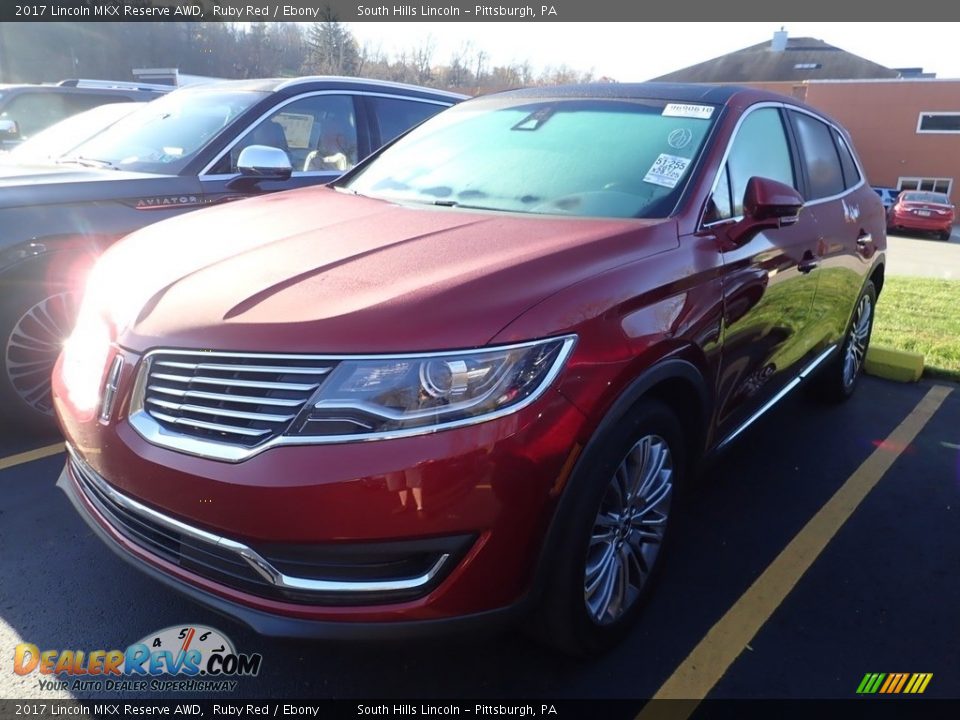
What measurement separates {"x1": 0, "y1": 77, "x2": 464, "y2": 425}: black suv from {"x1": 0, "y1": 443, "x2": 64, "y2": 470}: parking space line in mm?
181

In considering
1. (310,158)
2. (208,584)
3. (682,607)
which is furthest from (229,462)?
(310,158)

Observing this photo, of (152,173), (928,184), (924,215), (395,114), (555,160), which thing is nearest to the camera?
(555,160)

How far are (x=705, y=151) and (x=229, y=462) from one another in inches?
81.8

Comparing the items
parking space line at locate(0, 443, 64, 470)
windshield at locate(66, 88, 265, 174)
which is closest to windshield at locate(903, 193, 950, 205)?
windshield at locate(66, 88, 265, 174)

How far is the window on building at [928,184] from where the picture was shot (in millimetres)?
32219

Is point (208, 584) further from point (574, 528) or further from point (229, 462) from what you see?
point (574, 528)

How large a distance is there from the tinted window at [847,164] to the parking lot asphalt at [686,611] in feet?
6.14

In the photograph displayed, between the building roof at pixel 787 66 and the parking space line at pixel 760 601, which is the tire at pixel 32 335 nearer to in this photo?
the parking space line at pixel 760 601

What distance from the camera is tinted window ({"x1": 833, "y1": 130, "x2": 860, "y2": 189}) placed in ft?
14.7

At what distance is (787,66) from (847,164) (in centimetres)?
4931

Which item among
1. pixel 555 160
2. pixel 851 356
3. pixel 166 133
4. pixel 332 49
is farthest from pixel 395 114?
pixel 332 49

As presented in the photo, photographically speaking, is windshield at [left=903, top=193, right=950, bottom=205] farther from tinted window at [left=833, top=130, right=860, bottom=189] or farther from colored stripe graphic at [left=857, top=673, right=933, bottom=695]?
colored stripe graphic at [left=857, top=673, right=933, bottom=695]

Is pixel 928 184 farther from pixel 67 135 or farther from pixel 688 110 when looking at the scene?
pixel 67 135

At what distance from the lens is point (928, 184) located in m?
32.7
